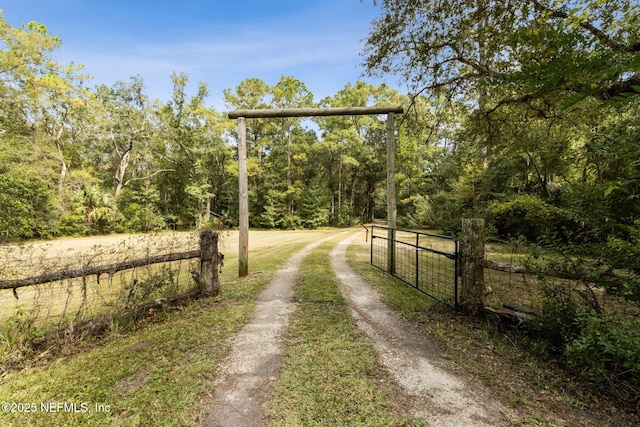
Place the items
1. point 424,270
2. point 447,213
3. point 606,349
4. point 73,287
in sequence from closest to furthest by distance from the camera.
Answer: point 606,349
point 73,287
point 424,270
point 447,213

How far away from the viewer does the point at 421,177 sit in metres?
23.9

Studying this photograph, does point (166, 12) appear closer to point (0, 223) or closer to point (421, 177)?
point (0, 223)

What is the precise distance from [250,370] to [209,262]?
260cm

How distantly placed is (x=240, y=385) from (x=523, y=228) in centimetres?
1296

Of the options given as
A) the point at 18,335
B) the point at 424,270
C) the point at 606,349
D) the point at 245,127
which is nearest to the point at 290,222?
the point at 424,270

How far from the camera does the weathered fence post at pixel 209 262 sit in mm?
4598

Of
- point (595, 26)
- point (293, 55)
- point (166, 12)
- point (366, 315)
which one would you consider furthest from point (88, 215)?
point (595, 26)

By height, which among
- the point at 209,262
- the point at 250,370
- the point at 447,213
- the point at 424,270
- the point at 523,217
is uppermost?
the point at 447,213

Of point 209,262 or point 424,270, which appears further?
point 424,270

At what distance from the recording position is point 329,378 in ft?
8.05

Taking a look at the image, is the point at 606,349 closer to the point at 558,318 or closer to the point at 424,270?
the point at 558,318

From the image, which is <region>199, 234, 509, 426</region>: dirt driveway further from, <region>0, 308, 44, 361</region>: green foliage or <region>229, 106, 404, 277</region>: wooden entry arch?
<region>229, 106, 404, 277</region>: wooden entry arch

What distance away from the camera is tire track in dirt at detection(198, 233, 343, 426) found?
202 centimetres

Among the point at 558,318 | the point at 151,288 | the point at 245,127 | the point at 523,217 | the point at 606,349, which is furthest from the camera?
the point at 523,217
